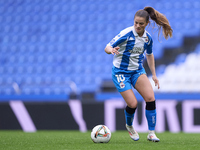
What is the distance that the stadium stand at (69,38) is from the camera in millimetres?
11644

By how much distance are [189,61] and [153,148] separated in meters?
7.12

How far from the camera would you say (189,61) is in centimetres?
1074

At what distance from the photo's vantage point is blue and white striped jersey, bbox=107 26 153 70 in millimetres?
4746

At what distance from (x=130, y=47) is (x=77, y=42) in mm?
8217

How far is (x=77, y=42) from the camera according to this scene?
508 inches

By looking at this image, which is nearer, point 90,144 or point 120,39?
point 90,144

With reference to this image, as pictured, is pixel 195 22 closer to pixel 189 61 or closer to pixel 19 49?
pixel 189 61

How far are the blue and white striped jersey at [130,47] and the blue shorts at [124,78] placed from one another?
0.18 ft

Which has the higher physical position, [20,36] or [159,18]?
[159,18]

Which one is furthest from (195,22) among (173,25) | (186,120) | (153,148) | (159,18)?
(153,148)

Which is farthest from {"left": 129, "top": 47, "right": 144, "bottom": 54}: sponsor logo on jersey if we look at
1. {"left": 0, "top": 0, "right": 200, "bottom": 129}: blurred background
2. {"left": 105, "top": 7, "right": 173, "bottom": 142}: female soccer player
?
{"left": 0, "top": 0, "right": 200, "bottom": 129}: blurred background

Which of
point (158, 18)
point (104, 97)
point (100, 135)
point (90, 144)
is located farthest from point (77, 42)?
point (90, 144)

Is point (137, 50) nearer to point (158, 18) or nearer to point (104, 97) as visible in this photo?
point (158, 18)

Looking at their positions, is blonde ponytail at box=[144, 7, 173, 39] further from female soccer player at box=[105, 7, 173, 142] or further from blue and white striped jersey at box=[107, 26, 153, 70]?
blue and white striped jersey at box=[107, 26, 153, 70]
